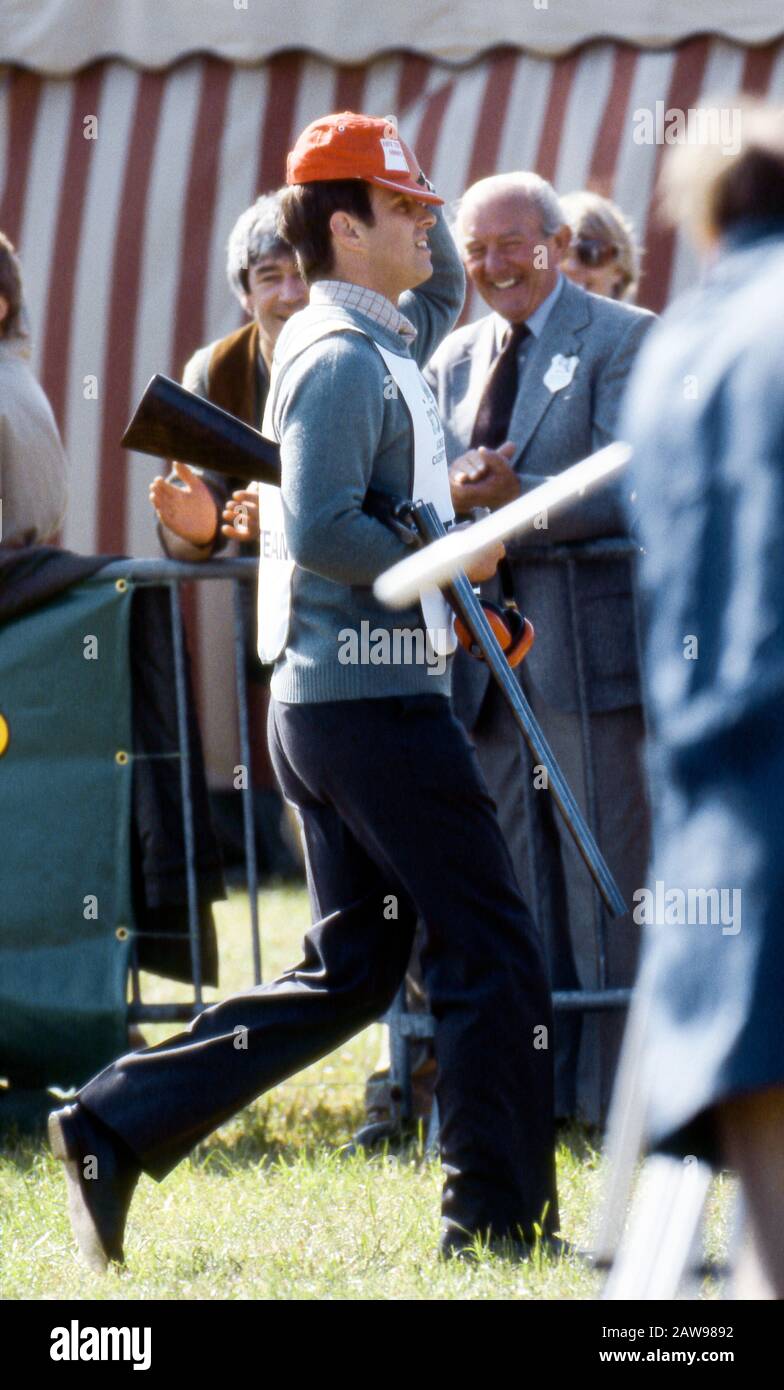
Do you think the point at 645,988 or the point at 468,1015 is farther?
the point at 468,1015

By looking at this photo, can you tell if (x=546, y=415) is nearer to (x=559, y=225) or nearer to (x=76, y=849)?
(x=559, y=225)

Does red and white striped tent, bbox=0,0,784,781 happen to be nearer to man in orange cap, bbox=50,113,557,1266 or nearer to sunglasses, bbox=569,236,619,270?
sunglasses, bbox=569,236,619,270

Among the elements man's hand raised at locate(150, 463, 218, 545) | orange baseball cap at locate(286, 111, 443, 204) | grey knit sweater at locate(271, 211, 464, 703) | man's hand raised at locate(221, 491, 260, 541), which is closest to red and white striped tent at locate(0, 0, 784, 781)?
man's hand raised at locate(150, 463, 218, 545)

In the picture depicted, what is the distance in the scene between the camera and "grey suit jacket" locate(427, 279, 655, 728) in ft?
15.4

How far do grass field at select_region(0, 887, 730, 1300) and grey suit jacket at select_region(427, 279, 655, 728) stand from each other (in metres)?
1.02

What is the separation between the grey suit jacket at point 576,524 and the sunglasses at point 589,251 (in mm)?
822

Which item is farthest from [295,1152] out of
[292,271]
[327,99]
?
[327,99]

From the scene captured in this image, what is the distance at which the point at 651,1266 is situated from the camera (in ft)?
7.42

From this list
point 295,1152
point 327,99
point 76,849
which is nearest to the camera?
point 295,1152

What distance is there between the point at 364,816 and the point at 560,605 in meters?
1.35

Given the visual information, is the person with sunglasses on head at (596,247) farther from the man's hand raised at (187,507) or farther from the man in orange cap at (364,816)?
the man in orange cap at (364,816)

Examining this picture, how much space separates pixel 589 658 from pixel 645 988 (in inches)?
99.6

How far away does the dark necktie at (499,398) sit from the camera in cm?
488

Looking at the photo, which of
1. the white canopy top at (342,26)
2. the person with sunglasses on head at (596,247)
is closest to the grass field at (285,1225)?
the person with sunglasses on head at (596,247)
